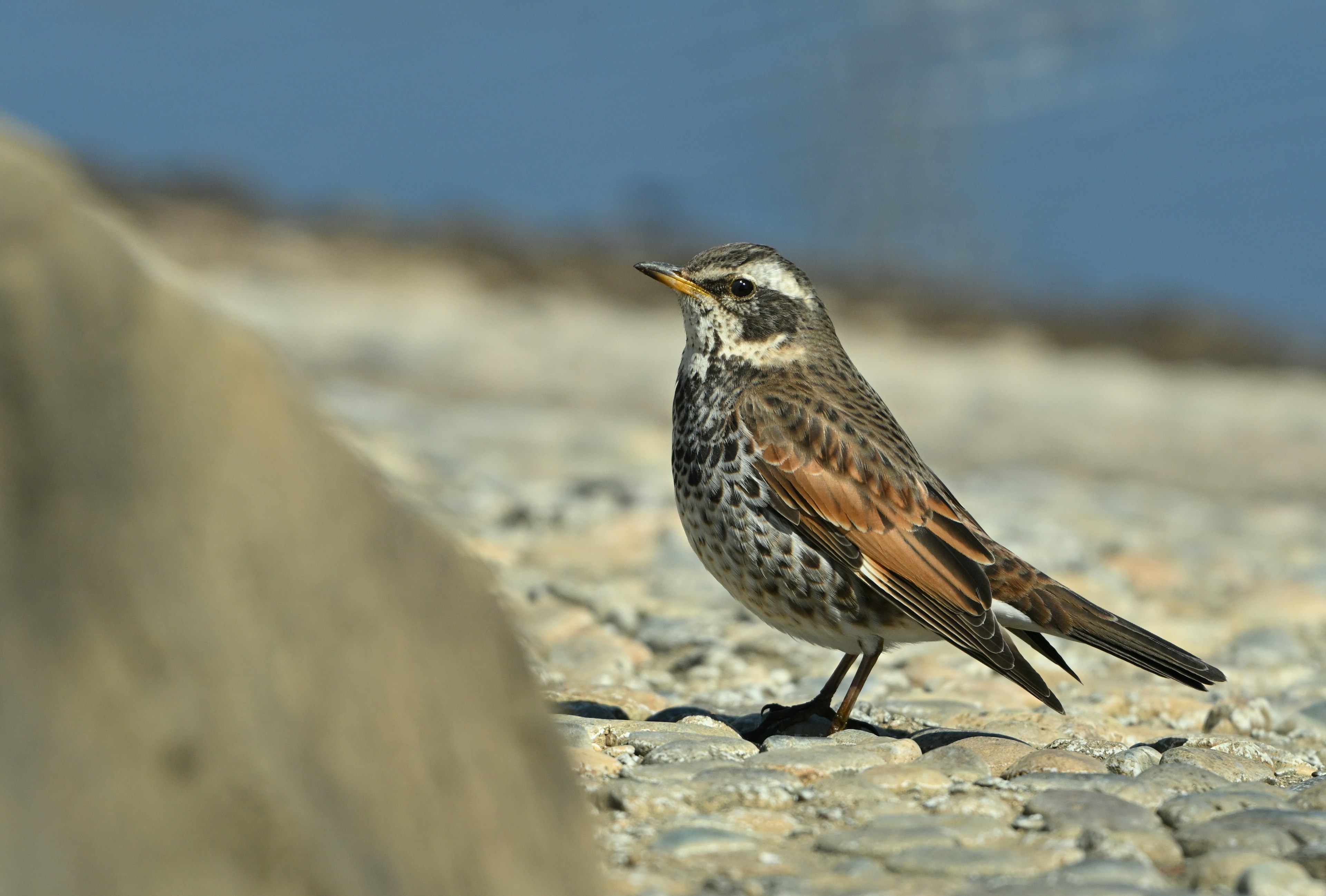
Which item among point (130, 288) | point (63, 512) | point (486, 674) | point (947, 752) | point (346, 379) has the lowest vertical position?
point (346, 379)

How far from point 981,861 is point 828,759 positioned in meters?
0.94

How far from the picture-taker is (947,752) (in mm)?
4809

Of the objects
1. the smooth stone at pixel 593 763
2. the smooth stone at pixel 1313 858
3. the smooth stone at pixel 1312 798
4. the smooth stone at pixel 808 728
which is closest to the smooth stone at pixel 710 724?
the smooth stone at pixel 808 728

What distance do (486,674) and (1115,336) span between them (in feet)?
79.2

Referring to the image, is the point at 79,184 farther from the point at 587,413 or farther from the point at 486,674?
the point at 587,413

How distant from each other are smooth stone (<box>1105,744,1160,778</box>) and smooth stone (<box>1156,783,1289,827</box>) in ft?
1.35

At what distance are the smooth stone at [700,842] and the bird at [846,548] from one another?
151 cm

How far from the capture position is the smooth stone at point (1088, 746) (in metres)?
5.22

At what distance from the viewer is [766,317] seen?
623 cm

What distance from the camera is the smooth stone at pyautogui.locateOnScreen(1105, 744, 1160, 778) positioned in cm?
492

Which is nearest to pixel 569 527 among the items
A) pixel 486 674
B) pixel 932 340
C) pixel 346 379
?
pixel 486 674

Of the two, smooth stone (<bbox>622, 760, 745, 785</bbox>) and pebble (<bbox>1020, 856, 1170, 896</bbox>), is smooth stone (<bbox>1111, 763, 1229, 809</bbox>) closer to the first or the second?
pebble (<bbox>1020, 856, 1170, 896</bbox>)

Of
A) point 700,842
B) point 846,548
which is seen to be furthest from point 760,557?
point 700,842

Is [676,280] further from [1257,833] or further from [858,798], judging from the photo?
[1257,833]
